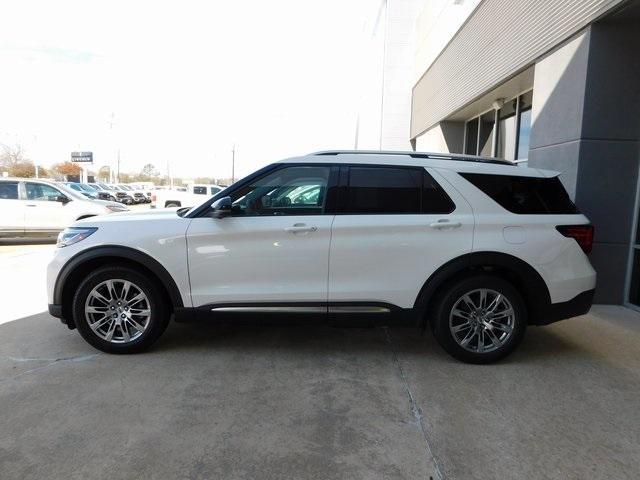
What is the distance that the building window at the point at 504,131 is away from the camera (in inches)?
373

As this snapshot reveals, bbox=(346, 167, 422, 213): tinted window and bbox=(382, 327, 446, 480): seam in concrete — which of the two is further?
bbox=(346, 167, 422, 213): tinted window

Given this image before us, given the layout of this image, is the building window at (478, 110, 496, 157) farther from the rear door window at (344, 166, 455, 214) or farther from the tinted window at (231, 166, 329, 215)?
the tinted window at (231, 166, 329, 215)

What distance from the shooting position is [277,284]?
4.08m

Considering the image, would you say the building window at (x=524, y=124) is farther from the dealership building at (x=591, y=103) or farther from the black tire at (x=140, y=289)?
the black tire at (x=140, y=289)

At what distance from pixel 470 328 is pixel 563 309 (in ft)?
2.73

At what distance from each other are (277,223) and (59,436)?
2.18 meters

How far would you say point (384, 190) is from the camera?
414 centimetres

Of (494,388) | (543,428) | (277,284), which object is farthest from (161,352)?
(543,428)

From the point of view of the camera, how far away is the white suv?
158 inches

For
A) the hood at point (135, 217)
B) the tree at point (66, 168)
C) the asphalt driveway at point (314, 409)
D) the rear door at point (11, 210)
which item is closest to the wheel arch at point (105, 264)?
the hood at point (135, 217)

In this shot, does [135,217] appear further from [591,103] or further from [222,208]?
[591,103]

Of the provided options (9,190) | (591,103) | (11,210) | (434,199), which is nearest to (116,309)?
(434,199)

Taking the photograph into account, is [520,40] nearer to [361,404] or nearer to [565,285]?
[565,285]

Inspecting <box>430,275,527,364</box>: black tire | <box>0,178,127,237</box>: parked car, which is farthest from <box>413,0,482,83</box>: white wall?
<box>0,178,127,237</box>: parked car
